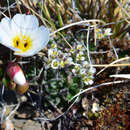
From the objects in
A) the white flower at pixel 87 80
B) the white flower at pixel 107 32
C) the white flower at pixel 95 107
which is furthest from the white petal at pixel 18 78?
the white flower at pixel 107 32

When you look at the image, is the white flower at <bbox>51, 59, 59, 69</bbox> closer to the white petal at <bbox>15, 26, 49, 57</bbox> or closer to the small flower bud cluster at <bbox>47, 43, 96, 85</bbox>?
the small flower bud cluster at <bbox>47, 43, 96, 85</bbox>

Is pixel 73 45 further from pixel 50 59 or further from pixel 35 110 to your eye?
pixel 35 110

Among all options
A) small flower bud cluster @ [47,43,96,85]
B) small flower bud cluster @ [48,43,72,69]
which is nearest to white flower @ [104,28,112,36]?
small flower bud cluster @ [47,43,96,85]

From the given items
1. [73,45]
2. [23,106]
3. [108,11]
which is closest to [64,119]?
[23,106]

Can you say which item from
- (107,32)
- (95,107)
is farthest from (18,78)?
(107,32)

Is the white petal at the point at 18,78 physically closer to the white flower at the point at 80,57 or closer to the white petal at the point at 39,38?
the white petal at the point at 39,38
